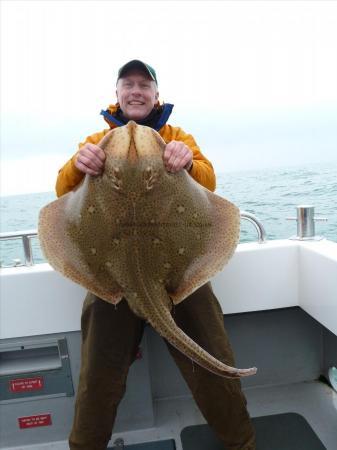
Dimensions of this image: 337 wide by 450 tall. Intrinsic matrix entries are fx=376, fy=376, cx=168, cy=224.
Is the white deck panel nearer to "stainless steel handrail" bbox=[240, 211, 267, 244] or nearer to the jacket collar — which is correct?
"stainless steel handrail" bbox=[240, 211, 267, 244]

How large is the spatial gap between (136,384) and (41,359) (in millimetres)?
829

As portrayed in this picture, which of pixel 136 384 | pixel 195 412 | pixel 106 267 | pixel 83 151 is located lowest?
pixel 195 412

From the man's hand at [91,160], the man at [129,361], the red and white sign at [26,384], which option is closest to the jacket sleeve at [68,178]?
the man's hand at [91,160]

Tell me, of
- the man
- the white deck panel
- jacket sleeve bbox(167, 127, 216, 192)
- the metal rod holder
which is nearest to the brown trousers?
the man

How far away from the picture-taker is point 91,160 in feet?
5.65

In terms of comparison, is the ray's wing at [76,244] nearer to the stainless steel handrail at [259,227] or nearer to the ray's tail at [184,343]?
the ray's tail at [184,343]

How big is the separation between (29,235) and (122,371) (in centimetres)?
129

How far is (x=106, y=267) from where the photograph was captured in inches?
74.4

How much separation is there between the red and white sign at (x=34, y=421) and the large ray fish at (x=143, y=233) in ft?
5.80

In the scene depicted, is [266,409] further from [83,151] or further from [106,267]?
[83,151]

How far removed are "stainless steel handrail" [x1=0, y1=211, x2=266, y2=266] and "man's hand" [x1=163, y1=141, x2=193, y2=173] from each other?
131 cm

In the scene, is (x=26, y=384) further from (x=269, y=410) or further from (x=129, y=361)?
(x=269, y=410)

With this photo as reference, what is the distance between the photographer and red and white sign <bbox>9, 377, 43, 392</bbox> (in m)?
3.02

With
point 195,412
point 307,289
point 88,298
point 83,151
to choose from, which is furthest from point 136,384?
point 83,151
